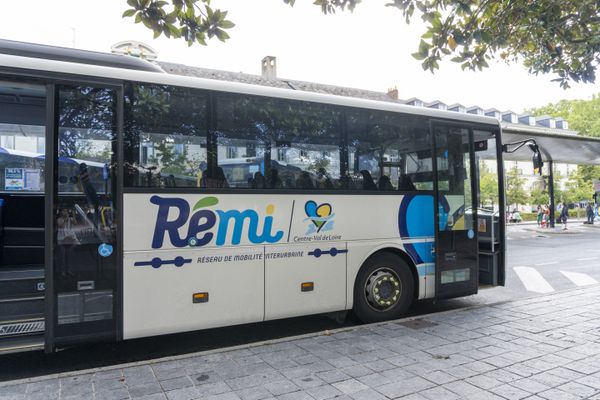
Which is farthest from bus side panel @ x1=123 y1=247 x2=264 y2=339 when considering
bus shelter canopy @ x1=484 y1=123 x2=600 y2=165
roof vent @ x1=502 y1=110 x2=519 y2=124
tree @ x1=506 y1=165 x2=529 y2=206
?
roof vent @ x1=502 y1=110 x2=519 y2=124

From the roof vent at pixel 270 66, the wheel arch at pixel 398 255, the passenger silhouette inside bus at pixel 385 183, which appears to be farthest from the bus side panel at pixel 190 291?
the roof vent at pixel 270 66

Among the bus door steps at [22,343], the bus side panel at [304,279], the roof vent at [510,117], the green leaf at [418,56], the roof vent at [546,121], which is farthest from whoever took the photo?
the roof vent at [546,121]

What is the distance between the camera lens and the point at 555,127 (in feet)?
240

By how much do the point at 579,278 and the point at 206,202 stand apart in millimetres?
9660

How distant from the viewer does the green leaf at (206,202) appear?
525 centimetres

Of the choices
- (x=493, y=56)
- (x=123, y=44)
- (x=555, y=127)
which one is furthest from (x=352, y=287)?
(x=555, y=127)

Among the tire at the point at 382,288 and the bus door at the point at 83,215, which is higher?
the bus door at the point at 83,215

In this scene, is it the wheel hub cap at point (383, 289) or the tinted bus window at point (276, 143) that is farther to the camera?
the wheel hub cap at point (383, 289)

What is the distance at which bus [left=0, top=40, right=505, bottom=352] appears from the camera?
4.73 meters

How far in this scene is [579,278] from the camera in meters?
10.7

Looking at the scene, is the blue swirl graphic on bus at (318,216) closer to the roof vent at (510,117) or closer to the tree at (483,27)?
the tree at (483,27)

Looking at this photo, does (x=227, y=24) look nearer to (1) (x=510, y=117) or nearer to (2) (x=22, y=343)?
(2) (x=22, y=343)

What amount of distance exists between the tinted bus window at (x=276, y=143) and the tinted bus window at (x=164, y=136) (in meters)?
0.28

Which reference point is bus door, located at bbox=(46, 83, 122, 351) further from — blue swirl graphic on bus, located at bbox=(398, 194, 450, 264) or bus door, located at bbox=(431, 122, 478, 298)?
bus door, located at bbox=(431, 122, 478, 298)
